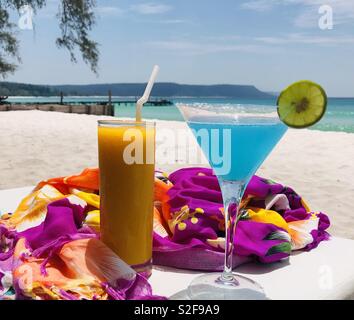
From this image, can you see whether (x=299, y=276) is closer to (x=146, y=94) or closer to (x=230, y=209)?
(x=230, y=209)

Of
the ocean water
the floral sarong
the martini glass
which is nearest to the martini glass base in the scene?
the martini glass

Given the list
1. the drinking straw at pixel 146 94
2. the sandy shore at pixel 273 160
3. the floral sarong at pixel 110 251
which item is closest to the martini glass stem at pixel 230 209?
the floral sarong at pixel 110 251

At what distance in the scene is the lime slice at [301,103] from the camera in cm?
114

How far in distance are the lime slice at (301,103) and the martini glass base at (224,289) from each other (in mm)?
426

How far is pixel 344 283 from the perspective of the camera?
122 centimetres

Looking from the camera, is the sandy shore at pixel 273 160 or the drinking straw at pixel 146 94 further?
the sandy shore at pixel 273 160

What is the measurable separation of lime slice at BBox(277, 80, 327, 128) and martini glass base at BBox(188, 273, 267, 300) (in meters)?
0.43

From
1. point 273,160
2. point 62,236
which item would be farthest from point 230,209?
point 273,160

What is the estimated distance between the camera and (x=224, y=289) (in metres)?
1.17

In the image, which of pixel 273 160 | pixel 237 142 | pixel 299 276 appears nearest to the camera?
pixel 237 142

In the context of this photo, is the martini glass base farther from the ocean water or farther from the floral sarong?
the ocean water

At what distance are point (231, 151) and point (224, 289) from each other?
0.35 m

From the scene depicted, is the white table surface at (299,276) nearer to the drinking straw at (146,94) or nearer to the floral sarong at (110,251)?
the floral sarong at (110,251)

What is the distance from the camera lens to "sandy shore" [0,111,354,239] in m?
5.62
